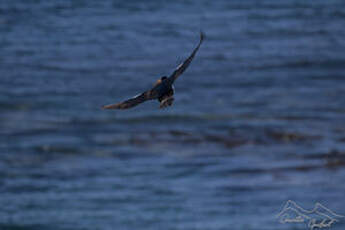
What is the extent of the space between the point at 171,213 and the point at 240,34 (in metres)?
7.15

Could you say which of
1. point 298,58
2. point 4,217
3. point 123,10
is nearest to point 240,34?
point 298,58

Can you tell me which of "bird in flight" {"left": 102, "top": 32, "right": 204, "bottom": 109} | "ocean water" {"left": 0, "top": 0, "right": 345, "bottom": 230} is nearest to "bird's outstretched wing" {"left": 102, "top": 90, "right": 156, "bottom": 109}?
"bird in flight" {"left": 102, "top": 32, "right": 204, "bottom": 109}

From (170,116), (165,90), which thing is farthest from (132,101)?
(170,116)

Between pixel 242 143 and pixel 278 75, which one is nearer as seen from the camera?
pixel 242 143

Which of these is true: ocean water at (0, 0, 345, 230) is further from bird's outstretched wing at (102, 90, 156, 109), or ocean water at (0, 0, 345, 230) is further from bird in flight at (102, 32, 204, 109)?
bird's outstretched wing at (102, 90, 156, 109)

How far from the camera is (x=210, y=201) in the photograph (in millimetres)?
9398

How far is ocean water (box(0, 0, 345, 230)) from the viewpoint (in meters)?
9.41

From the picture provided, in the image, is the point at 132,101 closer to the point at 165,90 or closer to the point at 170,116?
the point at 165,90

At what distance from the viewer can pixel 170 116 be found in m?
12.2

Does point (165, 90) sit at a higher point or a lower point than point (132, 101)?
higher

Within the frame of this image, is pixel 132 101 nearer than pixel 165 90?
Yes

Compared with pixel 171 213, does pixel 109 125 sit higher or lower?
higher

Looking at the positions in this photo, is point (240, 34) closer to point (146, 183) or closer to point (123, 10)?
point (123, 10)

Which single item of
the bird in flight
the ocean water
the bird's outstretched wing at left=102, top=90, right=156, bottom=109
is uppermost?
the ocean water
